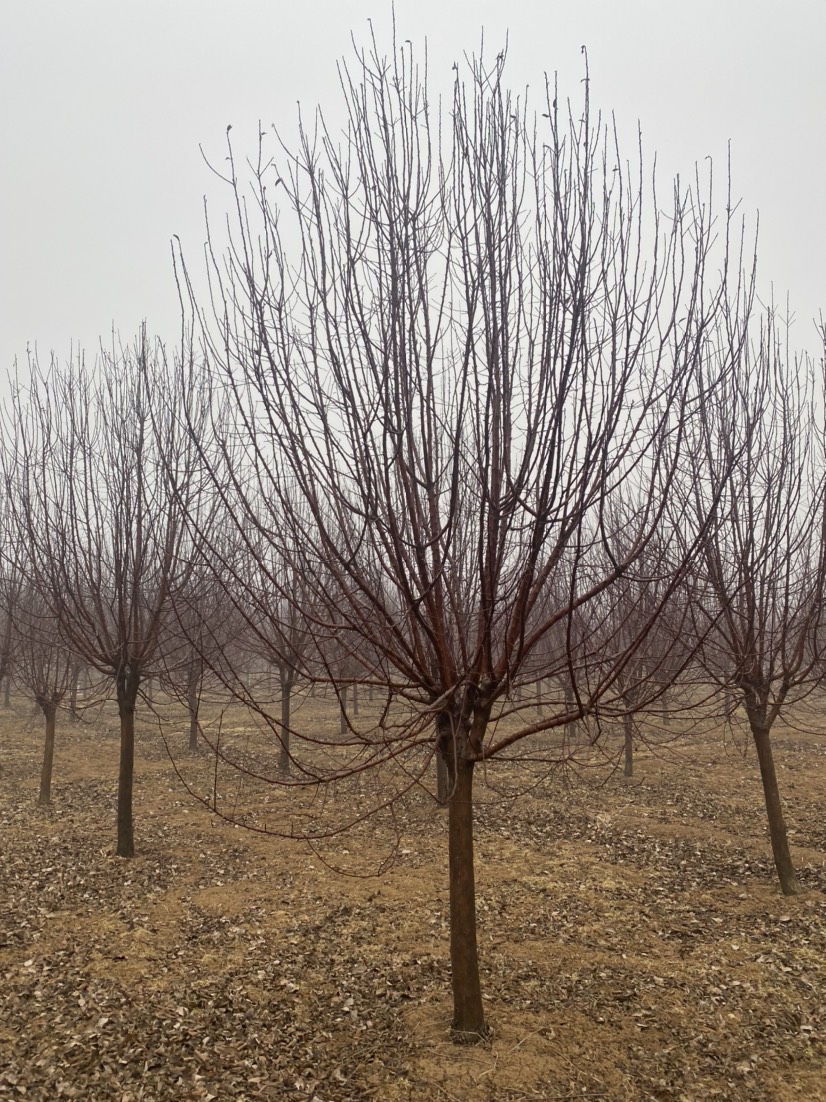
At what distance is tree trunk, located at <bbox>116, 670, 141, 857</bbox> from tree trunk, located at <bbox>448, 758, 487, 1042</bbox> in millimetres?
4367

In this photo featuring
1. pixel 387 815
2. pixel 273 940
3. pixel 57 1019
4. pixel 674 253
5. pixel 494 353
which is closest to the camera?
pixel 494 353

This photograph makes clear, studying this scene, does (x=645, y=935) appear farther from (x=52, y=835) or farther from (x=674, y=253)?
(x=52, y=835)

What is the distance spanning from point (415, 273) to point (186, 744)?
14.6 meters

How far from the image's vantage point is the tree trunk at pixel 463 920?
12.7ft

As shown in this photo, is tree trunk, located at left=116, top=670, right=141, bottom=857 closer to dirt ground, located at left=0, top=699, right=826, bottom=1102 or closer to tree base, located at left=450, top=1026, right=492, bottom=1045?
dirt ground, located at left=0, top=699, right=826, bottom=1102

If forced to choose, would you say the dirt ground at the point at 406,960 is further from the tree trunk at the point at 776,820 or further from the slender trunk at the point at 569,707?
the slender trunk at the point at 569,707

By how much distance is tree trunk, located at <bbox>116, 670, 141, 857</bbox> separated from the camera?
23.9 feet

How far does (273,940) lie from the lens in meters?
5.60

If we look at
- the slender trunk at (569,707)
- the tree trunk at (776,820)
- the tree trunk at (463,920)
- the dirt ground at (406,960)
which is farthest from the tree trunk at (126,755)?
the tree trunk at (776,820)

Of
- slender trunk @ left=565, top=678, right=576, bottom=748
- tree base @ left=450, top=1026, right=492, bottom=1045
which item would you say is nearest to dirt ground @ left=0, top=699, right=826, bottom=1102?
tree base @ left=450, top=1026, right=492, bottom=1045

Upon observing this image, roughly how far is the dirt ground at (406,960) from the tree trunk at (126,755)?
0.26 metres

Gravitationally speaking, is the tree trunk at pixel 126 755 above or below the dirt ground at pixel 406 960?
above

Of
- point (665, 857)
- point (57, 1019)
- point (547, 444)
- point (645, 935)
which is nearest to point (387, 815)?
point (665, 857)

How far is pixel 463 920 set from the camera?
393 centimetres
